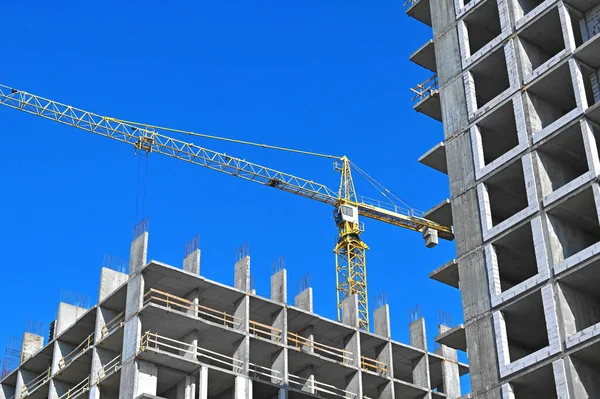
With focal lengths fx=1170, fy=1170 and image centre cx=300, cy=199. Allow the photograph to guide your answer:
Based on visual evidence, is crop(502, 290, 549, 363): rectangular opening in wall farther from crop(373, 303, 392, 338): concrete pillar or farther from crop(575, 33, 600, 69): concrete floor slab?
crop(373, 303, 392, 338): concrete pillar

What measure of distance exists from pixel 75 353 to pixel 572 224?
35094 mm

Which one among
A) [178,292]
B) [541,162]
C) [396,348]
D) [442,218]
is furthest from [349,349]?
[541,162]

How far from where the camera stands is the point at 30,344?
79.9 metres

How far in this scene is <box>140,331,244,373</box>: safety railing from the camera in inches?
2537

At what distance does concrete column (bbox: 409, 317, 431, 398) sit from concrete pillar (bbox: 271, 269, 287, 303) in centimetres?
1168

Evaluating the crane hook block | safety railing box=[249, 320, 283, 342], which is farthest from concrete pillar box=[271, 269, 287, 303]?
the crane hook block

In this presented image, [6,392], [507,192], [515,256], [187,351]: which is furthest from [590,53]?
[6,392]

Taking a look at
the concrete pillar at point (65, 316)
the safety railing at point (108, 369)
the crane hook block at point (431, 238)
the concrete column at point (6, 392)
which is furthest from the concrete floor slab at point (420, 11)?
the crane hook block at point (431, 238)

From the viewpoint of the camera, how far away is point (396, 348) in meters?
77.1

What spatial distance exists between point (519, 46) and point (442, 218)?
9.12 meters

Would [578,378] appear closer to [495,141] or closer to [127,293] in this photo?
[495,141]

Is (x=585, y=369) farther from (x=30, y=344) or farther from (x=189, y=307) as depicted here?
(x=30, y=344)

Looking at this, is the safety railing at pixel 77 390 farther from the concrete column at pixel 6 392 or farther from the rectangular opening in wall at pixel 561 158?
the rectangular opening in wall at pixel 561 158

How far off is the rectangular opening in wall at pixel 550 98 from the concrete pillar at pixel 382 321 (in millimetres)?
26025
